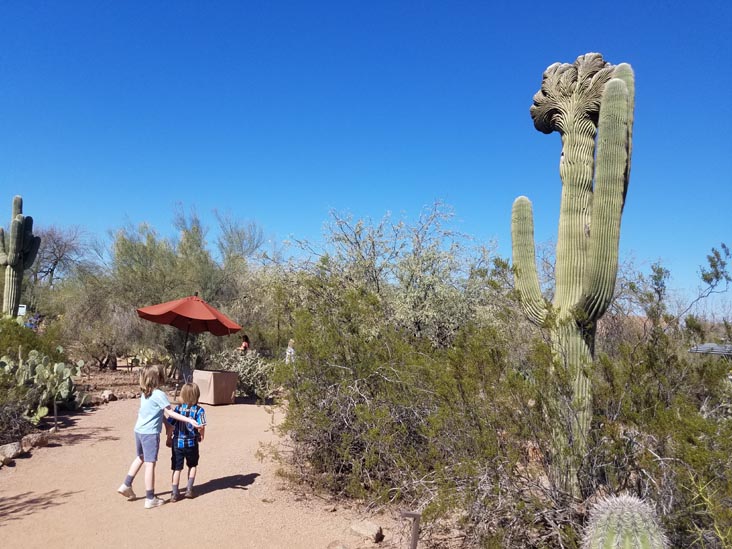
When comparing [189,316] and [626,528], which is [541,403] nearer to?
[626,528]

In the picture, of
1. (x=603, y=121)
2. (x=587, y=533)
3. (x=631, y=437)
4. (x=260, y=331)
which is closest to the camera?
(x=587, y=533)

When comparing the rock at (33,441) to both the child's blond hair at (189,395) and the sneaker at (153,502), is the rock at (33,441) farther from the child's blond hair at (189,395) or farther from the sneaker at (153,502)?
the child's blond hair at (189,395)

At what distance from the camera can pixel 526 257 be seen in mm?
5254

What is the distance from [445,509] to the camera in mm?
3578

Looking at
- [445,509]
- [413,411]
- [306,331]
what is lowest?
[445,509]

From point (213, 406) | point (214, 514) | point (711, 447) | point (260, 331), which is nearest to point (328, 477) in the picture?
point (214, 514)

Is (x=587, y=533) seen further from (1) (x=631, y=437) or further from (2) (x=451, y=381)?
(2) (x=451, y=381)

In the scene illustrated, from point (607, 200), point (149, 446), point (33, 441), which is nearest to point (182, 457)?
point (149, 446)

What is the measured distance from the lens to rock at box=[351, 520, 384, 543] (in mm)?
4273

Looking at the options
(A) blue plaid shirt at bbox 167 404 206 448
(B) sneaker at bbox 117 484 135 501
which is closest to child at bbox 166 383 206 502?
(A) blue plaid shirt at bbox 167 404 206 448

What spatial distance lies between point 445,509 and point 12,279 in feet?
46.9

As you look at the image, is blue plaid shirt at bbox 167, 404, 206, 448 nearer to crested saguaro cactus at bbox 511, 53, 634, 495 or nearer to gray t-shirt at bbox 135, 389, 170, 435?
gray t-shirt at bbox 135, 389, 170, 435

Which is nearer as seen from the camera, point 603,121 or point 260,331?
point 603,121

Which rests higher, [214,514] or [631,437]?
[631,437]
